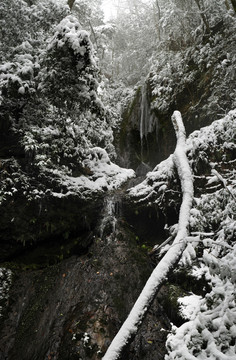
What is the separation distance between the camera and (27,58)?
6203mm

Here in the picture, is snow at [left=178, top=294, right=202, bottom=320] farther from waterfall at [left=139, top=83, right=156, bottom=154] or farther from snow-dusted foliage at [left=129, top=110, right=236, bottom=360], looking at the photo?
waterfall at [left=139, top=83, right=156, bottom=154]

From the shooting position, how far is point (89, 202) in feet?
24.0

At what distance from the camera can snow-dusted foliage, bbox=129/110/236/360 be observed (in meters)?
2.21

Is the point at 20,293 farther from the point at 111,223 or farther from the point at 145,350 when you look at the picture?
the point at 145,350

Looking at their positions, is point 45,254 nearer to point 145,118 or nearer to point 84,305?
point 84,305

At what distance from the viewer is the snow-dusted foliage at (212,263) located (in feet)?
7.24

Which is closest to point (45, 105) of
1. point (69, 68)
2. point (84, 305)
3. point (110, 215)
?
point (69, 68)

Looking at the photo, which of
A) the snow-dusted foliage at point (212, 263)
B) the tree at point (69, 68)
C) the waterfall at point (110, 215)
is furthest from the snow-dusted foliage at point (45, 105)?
the snow-dusted foliage at point (212, 263)

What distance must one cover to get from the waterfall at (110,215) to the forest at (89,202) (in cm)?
5

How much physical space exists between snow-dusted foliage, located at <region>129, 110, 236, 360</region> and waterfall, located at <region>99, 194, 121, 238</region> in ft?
7.02

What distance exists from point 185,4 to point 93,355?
1606 centimetres

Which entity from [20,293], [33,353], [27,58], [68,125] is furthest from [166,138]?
[33,353]

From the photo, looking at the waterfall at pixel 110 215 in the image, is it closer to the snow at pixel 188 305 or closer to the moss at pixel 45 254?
the moss at pixel 45 254

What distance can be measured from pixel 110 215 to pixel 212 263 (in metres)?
5.05
